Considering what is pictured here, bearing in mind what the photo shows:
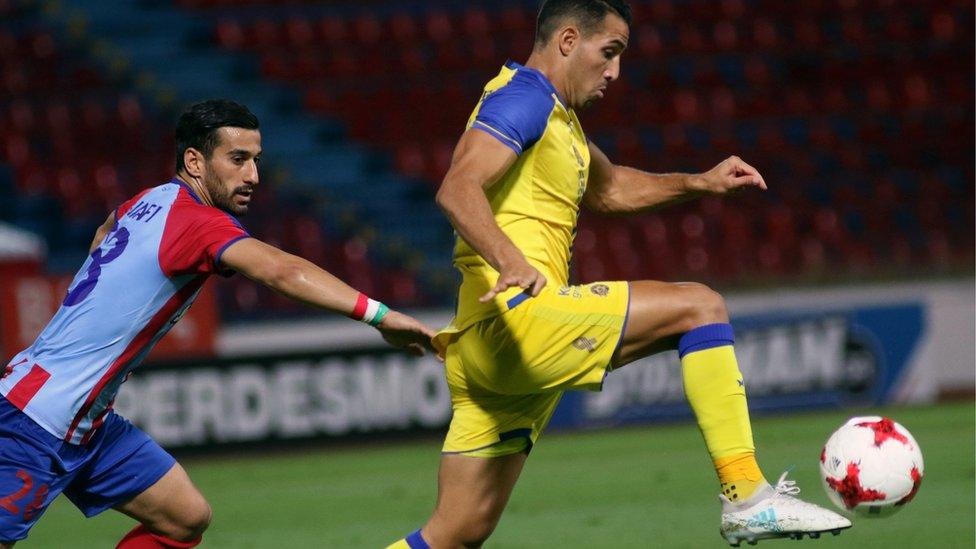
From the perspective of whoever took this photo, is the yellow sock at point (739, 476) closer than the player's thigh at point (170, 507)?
Yes

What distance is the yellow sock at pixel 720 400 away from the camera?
4418 mm

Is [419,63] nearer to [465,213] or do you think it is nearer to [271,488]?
[271,488]

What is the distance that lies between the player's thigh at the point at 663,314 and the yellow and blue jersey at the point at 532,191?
11.8 inches

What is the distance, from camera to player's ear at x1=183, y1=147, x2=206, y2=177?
464 centimetres

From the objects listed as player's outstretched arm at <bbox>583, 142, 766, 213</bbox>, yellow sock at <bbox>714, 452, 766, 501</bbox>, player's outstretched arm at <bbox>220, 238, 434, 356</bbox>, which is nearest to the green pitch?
player's outstretched arm at <bbox>583, 142, 766, 213</bbox>

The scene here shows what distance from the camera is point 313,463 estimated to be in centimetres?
1036

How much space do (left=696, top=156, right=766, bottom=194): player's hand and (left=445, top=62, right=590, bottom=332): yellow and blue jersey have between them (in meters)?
0.57

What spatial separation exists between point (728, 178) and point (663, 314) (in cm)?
78

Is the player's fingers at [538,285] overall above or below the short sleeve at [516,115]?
below

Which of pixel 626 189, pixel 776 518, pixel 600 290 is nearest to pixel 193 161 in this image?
pixel 600 290

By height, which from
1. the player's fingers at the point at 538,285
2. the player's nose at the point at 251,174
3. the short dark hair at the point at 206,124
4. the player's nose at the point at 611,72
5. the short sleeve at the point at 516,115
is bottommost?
the player's fingers at the point at 538,285

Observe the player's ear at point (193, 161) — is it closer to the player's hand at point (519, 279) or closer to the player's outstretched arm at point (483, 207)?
the player's outstretched arm at point (483, 207)

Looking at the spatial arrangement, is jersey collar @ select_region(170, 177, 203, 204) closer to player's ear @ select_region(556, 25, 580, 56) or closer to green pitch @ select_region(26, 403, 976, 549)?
player's ear @ select_region(556, 25, 580, 56)

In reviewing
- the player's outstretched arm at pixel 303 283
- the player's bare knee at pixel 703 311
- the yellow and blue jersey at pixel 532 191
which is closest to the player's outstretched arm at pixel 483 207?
the yellow and blue jersey at pixel 532 191
